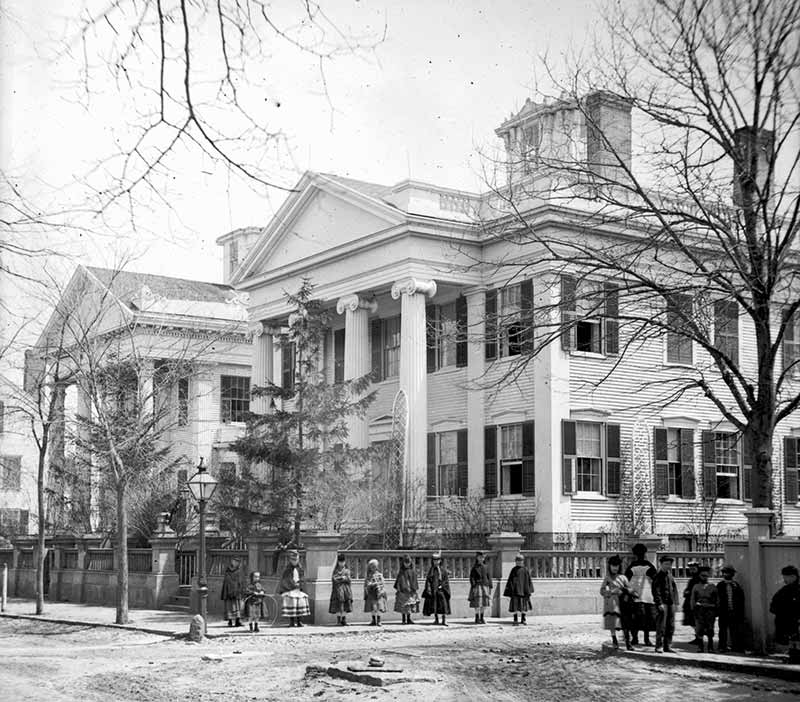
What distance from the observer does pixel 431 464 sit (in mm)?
38719

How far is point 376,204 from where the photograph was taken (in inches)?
1495

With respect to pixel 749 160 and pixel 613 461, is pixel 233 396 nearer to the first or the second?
pixel 613 461

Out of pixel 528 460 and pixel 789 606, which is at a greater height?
pixel 528 460

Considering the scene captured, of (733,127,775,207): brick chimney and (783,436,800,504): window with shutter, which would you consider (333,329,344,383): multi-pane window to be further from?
(733,127,775,207): brick chimney

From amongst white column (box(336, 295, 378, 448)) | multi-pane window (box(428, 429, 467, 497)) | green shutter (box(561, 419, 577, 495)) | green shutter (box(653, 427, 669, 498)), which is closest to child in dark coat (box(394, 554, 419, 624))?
green shutter (box(561, 419, 577, 495))

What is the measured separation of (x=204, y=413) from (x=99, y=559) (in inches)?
705

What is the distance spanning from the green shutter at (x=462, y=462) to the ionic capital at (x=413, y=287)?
425 centimetres

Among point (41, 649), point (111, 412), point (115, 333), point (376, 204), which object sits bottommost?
point (41, 649)

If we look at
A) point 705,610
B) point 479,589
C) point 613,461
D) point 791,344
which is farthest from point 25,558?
point 705,610

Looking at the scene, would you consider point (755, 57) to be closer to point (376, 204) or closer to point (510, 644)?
point (510, 644)

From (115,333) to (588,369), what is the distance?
42.7 feet

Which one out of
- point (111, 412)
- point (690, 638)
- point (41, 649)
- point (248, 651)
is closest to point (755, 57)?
point (690, 638)

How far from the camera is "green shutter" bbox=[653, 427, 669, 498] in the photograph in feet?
121

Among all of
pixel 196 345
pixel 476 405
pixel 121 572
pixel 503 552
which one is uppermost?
pixel 196 345
